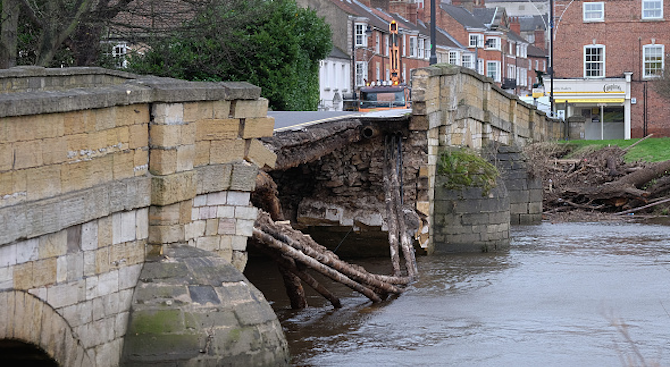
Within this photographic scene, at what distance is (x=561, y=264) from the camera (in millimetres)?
19984

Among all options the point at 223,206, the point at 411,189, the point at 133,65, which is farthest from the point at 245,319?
the point at 133,65

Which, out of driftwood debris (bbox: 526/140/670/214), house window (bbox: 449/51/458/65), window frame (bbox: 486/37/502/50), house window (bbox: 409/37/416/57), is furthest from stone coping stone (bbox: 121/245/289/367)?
window frame (bbox: 486/37/502/50)

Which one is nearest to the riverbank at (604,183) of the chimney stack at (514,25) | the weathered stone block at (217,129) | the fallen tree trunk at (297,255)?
the fallen tree trunk at (297,255)

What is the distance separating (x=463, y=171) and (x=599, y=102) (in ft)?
114

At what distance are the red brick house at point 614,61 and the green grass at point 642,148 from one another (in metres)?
17.8

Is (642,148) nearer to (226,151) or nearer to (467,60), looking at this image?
(226,151)

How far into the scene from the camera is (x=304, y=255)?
12758 mm

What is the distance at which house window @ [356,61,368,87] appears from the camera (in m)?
58.0

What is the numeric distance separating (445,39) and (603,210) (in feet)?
159

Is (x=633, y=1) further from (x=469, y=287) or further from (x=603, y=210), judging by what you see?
(x=469, y=287)

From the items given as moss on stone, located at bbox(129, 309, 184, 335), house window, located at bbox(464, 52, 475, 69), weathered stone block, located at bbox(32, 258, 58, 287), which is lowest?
moss on stone, located at bbox(129, 309, 184, 335)

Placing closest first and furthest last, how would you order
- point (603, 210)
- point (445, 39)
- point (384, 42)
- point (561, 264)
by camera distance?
point (561, 264)
point (603, 210)
point (384, 42)
point (445, 39)

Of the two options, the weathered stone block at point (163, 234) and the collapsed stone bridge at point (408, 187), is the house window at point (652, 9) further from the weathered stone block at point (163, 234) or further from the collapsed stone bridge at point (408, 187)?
the weathered stone block at point (163, 234)

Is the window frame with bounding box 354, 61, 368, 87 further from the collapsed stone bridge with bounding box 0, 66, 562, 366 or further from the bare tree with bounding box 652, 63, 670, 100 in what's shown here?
the collapsed stone bridge with bounding box 0, 66, 562, 366
